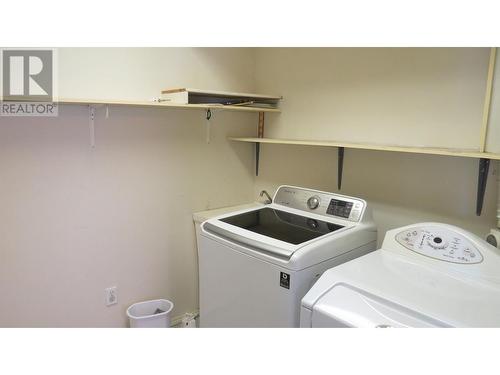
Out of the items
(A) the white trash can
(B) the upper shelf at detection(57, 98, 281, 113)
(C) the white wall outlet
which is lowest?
(A) the white trash can

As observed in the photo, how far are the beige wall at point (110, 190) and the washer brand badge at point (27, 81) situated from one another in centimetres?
6

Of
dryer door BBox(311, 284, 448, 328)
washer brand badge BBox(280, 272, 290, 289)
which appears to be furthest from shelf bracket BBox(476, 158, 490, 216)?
washer brand badge BBox(280, 272, 290, 289)

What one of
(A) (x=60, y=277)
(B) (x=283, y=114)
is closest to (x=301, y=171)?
(B) (x=283, y=114)

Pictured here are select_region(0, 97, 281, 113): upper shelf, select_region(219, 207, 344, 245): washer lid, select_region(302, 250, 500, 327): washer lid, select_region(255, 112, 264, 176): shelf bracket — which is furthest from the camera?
select_region(255, 112, 264, 176): shelf bracket

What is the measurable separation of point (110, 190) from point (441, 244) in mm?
Answer: 1783

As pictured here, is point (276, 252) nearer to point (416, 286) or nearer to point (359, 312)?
point (359, 312)

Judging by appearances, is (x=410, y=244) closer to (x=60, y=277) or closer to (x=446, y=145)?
(x=446, y=145)

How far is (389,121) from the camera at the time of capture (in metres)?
2.08

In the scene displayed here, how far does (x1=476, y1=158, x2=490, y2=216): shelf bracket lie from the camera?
1.67 meters

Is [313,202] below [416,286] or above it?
above

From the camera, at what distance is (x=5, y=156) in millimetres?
1816

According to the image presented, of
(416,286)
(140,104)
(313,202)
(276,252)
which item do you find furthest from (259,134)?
(416,286)

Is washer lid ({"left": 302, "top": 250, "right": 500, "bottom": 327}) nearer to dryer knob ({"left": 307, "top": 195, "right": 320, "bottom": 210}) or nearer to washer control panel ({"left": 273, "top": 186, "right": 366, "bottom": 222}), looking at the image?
washer control panel ({"left": 273, "top": 186, "right": 366, "bottom": 222})

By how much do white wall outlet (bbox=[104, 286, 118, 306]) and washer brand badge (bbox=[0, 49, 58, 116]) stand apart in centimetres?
110
